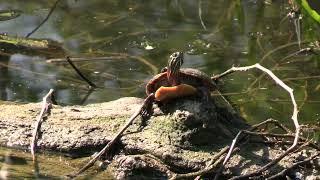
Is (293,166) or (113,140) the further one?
(113,140)

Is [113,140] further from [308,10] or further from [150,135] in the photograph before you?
[308,10]

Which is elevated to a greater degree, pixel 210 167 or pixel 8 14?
pixel 210 167

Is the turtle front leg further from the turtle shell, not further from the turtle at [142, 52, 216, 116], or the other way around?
the turtle shell

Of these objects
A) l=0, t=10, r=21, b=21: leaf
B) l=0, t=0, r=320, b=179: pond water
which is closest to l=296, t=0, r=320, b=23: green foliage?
A: l=0, t=0, r=320, b=179: pond water

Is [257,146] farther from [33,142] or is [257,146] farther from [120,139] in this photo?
[33,142]

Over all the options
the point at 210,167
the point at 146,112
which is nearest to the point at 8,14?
the point at 146,112

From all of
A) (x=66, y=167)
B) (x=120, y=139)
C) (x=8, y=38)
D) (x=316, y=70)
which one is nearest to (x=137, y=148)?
(x=120, y=139)
